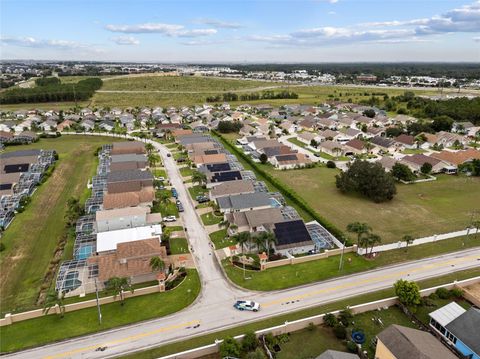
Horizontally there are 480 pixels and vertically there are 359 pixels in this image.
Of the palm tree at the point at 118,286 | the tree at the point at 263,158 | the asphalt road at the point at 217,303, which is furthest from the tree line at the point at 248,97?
the palm tree at the point at 118,286

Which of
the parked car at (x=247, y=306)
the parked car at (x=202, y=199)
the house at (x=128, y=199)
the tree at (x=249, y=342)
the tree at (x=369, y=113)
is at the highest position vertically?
the tree at (x=369, y=113)

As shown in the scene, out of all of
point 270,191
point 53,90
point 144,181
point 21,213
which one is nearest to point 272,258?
point 270,191

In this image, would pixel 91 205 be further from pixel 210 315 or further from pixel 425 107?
pixel 425 107

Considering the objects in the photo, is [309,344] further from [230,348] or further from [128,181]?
[128,181]

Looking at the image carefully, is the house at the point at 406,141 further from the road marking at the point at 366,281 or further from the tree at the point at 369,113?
the road marking at the point at 366,281

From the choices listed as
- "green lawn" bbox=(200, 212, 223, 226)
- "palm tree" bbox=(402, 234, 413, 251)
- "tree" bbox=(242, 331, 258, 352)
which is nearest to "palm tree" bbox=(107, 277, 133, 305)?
"tree" bbox=(242, 331, 258, 352)

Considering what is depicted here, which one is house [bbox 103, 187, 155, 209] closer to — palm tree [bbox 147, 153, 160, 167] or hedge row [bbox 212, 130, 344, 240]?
palm tree [bbox 147, 153, 160, 167]
